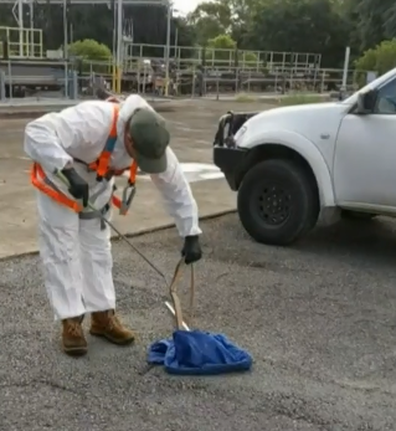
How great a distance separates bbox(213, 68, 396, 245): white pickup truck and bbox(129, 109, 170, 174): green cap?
297 cm

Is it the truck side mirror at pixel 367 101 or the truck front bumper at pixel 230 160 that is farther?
the truck front bumper at pixel 230 160

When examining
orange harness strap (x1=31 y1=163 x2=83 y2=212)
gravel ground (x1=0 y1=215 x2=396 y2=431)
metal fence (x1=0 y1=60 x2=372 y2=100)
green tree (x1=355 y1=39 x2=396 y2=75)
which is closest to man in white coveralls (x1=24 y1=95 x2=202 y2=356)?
orange harness strap (x1=31 y1=163 x2=83 y2=212)

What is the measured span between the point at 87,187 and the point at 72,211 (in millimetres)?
288

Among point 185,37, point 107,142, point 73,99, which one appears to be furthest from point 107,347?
point 185,37

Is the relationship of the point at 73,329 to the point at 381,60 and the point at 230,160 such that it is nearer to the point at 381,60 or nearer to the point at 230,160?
the point at 230,160

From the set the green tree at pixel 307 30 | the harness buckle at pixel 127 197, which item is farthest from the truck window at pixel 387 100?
the green tree at pixel 307 30

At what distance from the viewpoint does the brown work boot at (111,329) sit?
4602mm

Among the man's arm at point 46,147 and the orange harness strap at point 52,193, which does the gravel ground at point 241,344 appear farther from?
the man's arm at point 46,147

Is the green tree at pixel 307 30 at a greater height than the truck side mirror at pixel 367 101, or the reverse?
the truck side mirror at pixel 367 101

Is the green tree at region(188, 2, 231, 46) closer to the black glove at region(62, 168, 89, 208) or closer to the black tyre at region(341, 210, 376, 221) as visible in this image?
the black tyre at region(341, 210, 376, 221)

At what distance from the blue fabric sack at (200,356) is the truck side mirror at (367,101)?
301cm

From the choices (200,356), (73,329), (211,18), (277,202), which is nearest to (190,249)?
(200,356)

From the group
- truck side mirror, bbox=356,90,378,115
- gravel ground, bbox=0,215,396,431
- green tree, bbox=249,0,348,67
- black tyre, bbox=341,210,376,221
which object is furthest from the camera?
green tree, bbox=249,0,348,67

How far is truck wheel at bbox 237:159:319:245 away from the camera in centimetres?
703
